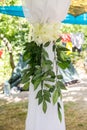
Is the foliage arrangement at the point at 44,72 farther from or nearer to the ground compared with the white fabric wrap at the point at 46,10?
nearer to the ground

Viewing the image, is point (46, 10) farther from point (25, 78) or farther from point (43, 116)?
point (43, 116)

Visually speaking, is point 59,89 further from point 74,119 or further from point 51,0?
point 74,119

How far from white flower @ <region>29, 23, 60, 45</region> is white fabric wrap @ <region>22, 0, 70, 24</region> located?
4cm

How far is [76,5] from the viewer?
14.9 ft

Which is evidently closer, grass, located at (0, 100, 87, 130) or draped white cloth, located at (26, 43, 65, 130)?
draped white cloth, located at (26, 43, 65, 130)

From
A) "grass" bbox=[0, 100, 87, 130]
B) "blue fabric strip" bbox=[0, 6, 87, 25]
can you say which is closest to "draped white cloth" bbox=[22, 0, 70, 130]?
"grass" bbox=[0, 100, 87, 130]

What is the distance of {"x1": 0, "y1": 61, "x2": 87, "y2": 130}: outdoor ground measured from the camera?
484 cm

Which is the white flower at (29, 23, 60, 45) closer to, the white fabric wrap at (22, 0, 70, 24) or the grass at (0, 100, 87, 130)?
the white fabric wrap at (22, 0, 70, 24)

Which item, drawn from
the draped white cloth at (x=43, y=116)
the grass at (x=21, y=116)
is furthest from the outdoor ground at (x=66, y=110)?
the draped white cloth at (x=43, y=116)

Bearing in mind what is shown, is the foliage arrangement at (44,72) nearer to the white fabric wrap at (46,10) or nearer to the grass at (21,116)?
the white fabric wrap at (46,10)

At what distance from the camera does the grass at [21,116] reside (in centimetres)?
477

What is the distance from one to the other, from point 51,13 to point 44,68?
439 millimetres

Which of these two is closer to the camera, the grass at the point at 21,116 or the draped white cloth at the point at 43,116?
the draped white cloth at the point at 43,116

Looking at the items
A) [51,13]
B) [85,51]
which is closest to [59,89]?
[51,13]
